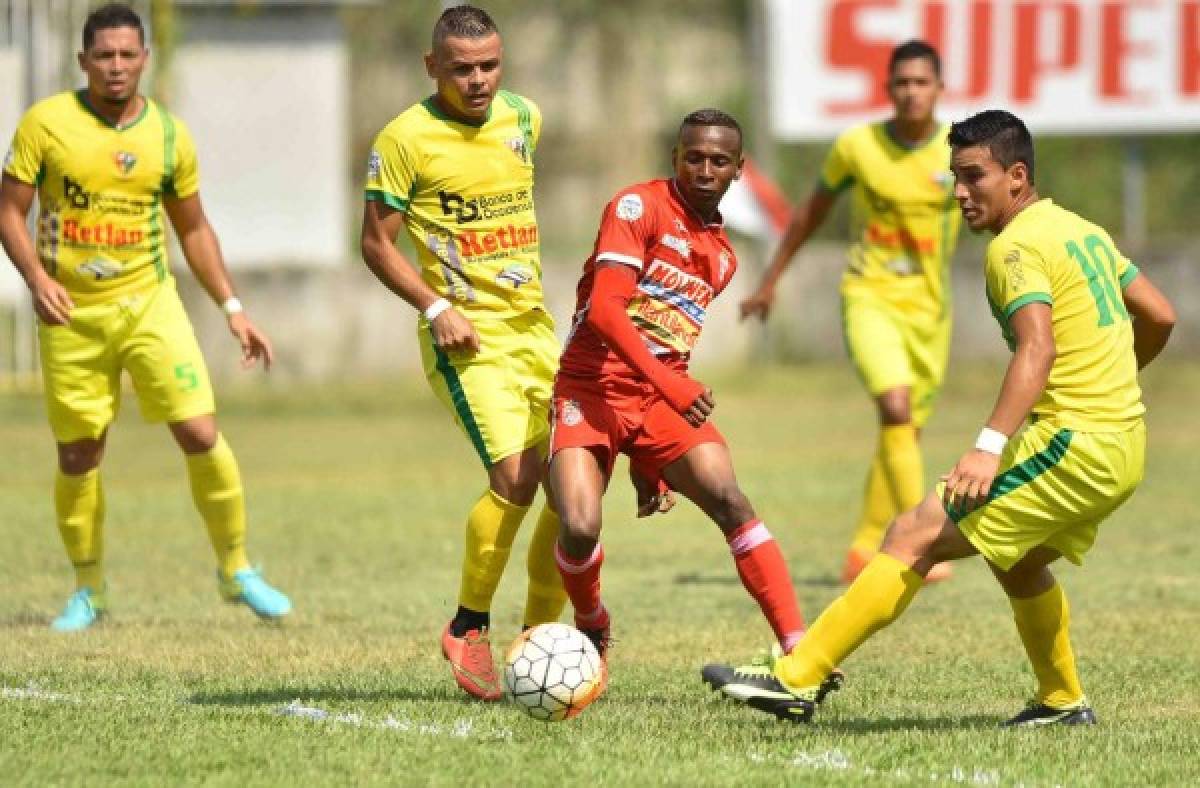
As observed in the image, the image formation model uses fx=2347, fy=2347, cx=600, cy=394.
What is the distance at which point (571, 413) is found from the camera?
771 cm

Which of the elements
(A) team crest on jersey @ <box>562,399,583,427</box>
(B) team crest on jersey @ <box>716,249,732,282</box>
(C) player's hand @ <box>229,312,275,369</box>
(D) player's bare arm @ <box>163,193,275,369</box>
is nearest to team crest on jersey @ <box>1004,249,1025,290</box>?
(B) team crest on jersey @ <box>716,249,732,282</box>

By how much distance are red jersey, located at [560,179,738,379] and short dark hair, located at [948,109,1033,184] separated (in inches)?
40.6

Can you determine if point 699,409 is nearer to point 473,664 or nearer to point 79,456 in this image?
point 473,664

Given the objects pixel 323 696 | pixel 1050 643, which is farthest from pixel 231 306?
pixel 1050 643

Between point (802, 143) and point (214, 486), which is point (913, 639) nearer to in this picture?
point (214, 486)

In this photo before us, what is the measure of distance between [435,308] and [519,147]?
0.72 m

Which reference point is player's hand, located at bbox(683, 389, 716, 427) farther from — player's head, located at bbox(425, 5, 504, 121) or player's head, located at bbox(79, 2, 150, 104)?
player's head, located at bbox(79, 2, 150, 104)

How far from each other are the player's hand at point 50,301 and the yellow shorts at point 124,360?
279mm

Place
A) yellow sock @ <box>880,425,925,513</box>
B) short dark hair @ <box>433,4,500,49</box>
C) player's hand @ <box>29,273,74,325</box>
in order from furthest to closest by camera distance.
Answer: yellow sock @ <box>880,425,925,513</box>, player's hand @ <box>29,273,74,325</box>, short dark hair @ <box>433,4,500,49</box>

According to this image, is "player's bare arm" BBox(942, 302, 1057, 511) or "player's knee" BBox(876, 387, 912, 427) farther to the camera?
"player's knee" BBox(876, 387, 912, 427)

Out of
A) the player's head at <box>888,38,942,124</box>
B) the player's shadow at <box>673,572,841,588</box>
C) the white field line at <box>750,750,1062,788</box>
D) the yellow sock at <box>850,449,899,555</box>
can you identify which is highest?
the player's head at <box>888,38,942,124</box>

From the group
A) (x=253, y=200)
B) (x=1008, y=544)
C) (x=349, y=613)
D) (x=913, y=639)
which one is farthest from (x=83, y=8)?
(x=1008, y=544)

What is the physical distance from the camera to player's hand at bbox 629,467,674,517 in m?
7.74

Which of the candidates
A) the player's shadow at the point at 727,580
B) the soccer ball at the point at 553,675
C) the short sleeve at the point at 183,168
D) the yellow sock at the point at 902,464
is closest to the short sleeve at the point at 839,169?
the yellow sock at the point at 902,464
